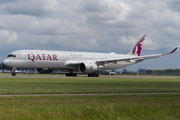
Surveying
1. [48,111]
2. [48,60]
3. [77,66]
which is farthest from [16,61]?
[48,111]

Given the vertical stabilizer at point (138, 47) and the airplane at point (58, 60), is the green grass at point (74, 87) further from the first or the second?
the vertical stabilizer at point (138, 47)

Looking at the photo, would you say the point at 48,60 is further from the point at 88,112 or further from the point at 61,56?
the point at 88,112

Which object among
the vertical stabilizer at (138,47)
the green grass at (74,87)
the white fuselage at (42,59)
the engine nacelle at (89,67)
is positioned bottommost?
the green grass at (74,87)

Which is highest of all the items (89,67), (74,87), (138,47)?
(138,47)

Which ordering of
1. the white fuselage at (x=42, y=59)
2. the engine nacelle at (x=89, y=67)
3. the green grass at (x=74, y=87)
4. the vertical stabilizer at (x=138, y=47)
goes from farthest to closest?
1. the vertical stabilizer at (x=138, y=47)
2. the engine nacelle at (x=89, y=67)
3. the white fuselage at (x=42, y=59)
4. the green grass at (x=74, y=87)

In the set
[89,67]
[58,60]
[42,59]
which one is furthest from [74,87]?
[58,60]

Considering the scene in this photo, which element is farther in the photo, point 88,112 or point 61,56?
point 61,56

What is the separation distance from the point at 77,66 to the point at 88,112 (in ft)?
160

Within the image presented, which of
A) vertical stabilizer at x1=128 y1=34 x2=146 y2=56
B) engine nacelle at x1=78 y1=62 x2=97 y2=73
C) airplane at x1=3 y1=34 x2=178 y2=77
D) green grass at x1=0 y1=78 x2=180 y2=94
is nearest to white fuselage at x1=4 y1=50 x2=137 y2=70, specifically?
airplane at x1=3 y1=34 x2=178 y2=77

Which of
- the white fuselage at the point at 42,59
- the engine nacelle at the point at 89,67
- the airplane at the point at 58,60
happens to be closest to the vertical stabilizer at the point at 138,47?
the airplane at the point at 58,60

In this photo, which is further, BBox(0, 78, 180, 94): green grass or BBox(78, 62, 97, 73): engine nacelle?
BBox(78, 62, 97, 73): engine nacelle

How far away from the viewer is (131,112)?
1383 centimetres

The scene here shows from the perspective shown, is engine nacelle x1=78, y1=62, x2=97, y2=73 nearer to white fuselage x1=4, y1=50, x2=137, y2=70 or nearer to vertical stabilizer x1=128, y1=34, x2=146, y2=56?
white fuselage x1=4, y1=50, x2=137, y2=70

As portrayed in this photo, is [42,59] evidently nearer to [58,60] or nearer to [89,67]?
[58,60]
